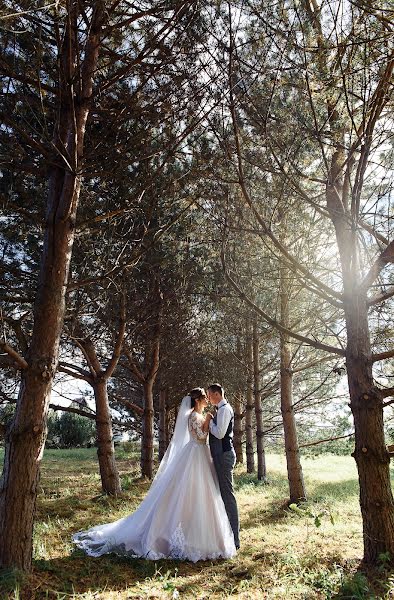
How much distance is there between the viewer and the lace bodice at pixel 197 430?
5582 millimetres

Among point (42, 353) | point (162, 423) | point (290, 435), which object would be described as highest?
point (42, 353)

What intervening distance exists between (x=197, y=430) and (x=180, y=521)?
3.41 feet

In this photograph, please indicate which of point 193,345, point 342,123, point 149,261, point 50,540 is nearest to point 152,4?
point 342,123

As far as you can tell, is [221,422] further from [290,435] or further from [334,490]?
[334,490]

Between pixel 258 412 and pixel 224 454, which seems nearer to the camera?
pixel 224 454

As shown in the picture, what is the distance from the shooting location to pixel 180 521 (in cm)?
501

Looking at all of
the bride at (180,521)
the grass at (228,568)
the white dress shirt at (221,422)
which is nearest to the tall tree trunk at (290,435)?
the grass at (228,568)

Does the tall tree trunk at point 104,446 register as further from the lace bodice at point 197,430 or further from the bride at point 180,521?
the lace bodice at point 197,430

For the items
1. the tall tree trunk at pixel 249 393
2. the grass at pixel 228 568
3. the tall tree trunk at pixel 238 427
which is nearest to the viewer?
the grass at pixel 228 568

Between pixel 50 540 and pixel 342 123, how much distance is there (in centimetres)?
538

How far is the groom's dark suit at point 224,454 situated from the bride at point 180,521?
3.4 inches

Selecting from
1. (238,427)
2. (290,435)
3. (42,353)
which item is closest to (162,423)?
(238,427)

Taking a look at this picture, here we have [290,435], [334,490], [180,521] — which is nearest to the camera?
[180,521]

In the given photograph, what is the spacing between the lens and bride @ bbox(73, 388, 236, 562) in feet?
15.9
